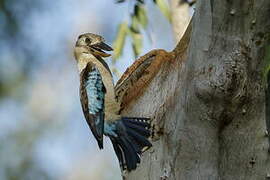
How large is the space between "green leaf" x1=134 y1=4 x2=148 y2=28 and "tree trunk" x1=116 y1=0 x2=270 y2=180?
1.71m

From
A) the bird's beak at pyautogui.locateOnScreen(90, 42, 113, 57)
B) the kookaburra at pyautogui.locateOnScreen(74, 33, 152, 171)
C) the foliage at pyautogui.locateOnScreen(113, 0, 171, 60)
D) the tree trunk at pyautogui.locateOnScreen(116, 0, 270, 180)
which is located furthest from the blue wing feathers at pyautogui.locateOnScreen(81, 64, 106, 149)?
the foliage at pyautogui.locateOnScreen(113, 0, 171, 60)

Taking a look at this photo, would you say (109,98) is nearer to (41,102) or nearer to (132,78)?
(132,78)

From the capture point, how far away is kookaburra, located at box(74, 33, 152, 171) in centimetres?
321

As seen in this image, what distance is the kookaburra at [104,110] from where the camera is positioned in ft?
10.5

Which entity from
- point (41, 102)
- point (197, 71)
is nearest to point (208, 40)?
point (197, 71)

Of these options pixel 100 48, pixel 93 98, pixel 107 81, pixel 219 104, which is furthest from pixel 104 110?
pixel 219 104

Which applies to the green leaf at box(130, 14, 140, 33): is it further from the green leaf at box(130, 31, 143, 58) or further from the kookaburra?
the kookaburra

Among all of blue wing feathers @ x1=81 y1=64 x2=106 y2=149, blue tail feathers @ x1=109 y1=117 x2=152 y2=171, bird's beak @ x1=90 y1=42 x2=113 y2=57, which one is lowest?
blue tail feathers @ x1=109 y1=117 x2=152 y2=171

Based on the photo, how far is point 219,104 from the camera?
2.88 metres

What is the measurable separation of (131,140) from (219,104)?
0.54 meters

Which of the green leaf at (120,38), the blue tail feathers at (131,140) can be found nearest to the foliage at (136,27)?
the green leaf at (120,38)

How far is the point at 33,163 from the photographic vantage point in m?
8.69

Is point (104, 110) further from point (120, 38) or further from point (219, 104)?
point (120, 38)

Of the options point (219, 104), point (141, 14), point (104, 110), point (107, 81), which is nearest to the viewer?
point (219, 104)
